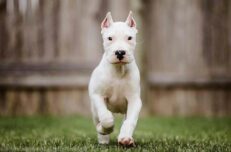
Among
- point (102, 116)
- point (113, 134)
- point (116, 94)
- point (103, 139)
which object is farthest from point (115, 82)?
point (113, 134)

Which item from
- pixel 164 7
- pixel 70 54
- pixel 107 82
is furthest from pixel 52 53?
pixel 107 82

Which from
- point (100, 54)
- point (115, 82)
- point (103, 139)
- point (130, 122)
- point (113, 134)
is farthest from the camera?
point (100, 54)

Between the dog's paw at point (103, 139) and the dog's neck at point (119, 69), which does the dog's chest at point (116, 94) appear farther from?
the dog's paw at point (103, 139)

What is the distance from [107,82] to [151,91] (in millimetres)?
5491

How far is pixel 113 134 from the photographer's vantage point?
7.58 metres

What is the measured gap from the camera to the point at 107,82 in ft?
18.1

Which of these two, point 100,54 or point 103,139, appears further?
point 100,54

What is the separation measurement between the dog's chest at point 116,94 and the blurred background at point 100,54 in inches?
200

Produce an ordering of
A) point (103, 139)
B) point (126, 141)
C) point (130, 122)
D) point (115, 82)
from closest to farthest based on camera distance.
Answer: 1. point (126, 141)
2. point (130, 122)
3. point (115, 82)
4. point (103, 139)

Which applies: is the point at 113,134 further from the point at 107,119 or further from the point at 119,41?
the point at 119,41

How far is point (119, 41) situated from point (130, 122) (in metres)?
0.70

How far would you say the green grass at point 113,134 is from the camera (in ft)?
17.4

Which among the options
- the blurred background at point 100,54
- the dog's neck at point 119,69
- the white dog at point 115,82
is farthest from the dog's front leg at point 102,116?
the blurred background at point 100,54

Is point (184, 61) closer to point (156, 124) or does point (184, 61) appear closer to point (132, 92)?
point (156, 124)
